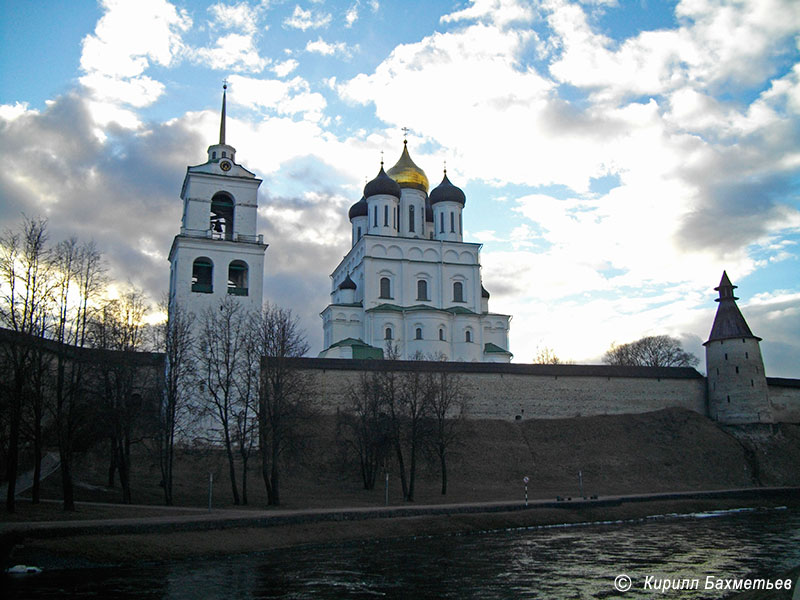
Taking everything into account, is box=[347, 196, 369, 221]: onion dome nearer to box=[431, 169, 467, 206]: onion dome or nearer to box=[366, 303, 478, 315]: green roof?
box=[431, 169, 467, 206]: onion dome

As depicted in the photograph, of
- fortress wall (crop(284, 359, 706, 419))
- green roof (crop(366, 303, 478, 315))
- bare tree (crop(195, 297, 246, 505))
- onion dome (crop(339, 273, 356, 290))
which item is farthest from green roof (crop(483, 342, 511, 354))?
bare tree (crop(195, 297, 246, 505))

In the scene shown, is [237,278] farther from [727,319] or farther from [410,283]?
[727,319]

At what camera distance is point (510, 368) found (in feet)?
149

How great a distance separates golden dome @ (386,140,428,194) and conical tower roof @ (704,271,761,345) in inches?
931

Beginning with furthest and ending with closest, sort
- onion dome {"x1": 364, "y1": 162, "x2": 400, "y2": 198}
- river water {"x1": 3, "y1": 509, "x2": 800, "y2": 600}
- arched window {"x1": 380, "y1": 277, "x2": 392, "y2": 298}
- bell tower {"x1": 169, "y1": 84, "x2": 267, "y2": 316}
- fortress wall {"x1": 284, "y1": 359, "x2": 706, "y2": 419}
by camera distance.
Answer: onion dome {"x1": 364, "y1": 162, "x2": 400, "y2": 198}, arched window {"x1": 380, "y1": 277, "x2": 392, "y2": 298}, fortress wall {"x1": 284, "y1": 359, "x2": 706, "y2": 419}, bell tower {"x1": 169, "y1": 84, "x2": 267, "y2": 316}, river water {"x1": 3, "y1": 509, "x2": 800, "y2": 600}

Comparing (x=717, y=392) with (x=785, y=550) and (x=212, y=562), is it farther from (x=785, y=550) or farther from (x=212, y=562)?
(x=212, y=562)

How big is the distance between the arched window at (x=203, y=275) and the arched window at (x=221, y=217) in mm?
1343

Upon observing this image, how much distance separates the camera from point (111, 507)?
23656mm

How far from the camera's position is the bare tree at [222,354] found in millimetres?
31109

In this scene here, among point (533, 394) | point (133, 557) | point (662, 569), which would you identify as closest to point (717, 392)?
point (533, 394)

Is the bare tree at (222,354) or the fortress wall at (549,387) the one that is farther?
the fortress wall at (549,387)

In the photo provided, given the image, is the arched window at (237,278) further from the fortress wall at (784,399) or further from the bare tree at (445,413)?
the fortress wall at (784,399)

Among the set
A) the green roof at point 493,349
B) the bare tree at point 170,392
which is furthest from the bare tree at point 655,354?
the bare tree at point 170,392

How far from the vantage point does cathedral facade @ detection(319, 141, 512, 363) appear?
5231 centimetres
